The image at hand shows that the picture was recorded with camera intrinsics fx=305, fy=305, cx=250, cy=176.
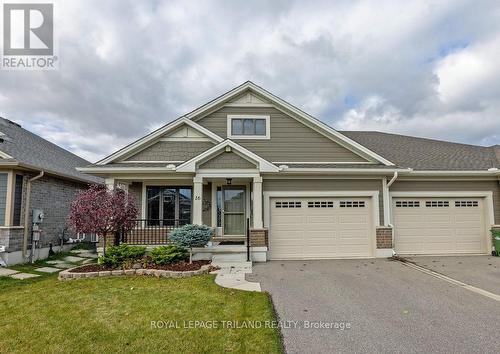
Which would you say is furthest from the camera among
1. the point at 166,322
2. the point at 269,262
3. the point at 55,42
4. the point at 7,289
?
the point at 55,42

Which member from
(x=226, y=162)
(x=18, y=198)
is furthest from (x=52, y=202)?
(x=226, y=162)

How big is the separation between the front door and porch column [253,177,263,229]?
1.46 m

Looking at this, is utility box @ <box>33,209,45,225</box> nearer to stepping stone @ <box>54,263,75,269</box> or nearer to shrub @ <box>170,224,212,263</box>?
stepping stone @ <box>54,263,75,269</box>

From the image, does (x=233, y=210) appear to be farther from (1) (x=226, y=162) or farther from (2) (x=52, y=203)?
(2) (x=52, y=203)

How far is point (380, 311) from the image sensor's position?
16.8ft

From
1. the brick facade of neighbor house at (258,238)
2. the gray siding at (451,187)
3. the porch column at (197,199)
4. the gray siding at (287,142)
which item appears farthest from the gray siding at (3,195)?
the gray siding at (451,187)

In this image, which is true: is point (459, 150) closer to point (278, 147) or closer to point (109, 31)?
point (278, 147)

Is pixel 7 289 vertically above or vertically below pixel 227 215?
below

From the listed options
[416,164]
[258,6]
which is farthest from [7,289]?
[416,164]

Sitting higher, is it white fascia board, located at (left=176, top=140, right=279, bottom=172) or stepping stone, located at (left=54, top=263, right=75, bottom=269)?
white fascia board, located at (left=176, top=140, right=279, bottom=172)

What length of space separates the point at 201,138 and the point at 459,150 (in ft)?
35.7

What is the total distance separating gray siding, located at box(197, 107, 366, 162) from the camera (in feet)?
36.5

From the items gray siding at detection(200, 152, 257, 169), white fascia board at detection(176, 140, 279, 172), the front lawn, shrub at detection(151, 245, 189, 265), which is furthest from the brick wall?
gray siding at detection(200, 152, 257, 169)

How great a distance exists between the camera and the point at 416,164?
37.1 feet
